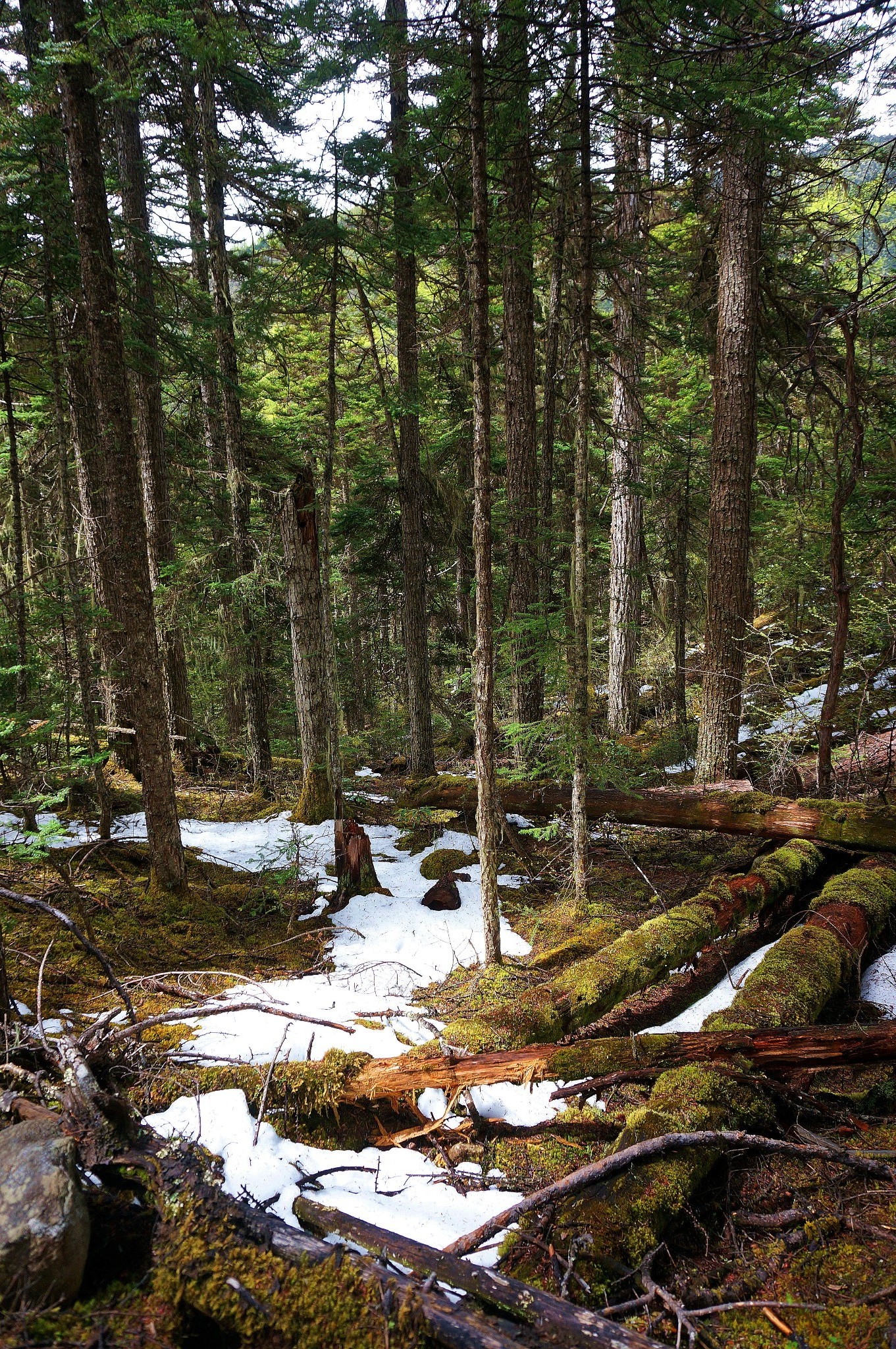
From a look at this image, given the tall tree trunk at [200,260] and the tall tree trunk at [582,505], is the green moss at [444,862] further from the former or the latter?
the tall tree trunk at [200,260]

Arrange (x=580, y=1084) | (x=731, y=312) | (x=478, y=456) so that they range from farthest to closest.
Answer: (x=731, y=312)
(x=478, y=456)
(x=580, y=1084)

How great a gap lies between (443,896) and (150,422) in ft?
29.1

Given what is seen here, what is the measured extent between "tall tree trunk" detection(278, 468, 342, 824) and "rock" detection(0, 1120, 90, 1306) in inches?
221

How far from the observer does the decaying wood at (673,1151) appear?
106 inches

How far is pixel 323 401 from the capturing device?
44.3 ft

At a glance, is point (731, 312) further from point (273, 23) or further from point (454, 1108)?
point (454, 1108)

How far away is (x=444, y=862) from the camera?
331 inches

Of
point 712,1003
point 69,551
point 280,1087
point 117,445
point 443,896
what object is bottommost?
point 443,896

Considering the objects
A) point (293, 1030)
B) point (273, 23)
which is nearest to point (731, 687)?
point (293, 1030)

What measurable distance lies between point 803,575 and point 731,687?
3.09m

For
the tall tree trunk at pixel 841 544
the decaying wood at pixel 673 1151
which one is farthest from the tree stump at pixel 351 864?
the tall tree trunk at pixel 841 544

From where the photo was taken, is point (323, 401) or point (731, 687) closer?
point (731, 687)

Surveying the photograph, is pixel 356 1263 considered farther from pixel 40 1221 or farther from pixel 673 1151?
pixel 673 1151

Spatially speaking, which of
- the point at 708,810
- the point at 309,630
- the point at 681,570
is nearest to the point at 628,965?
the point at 708,810
